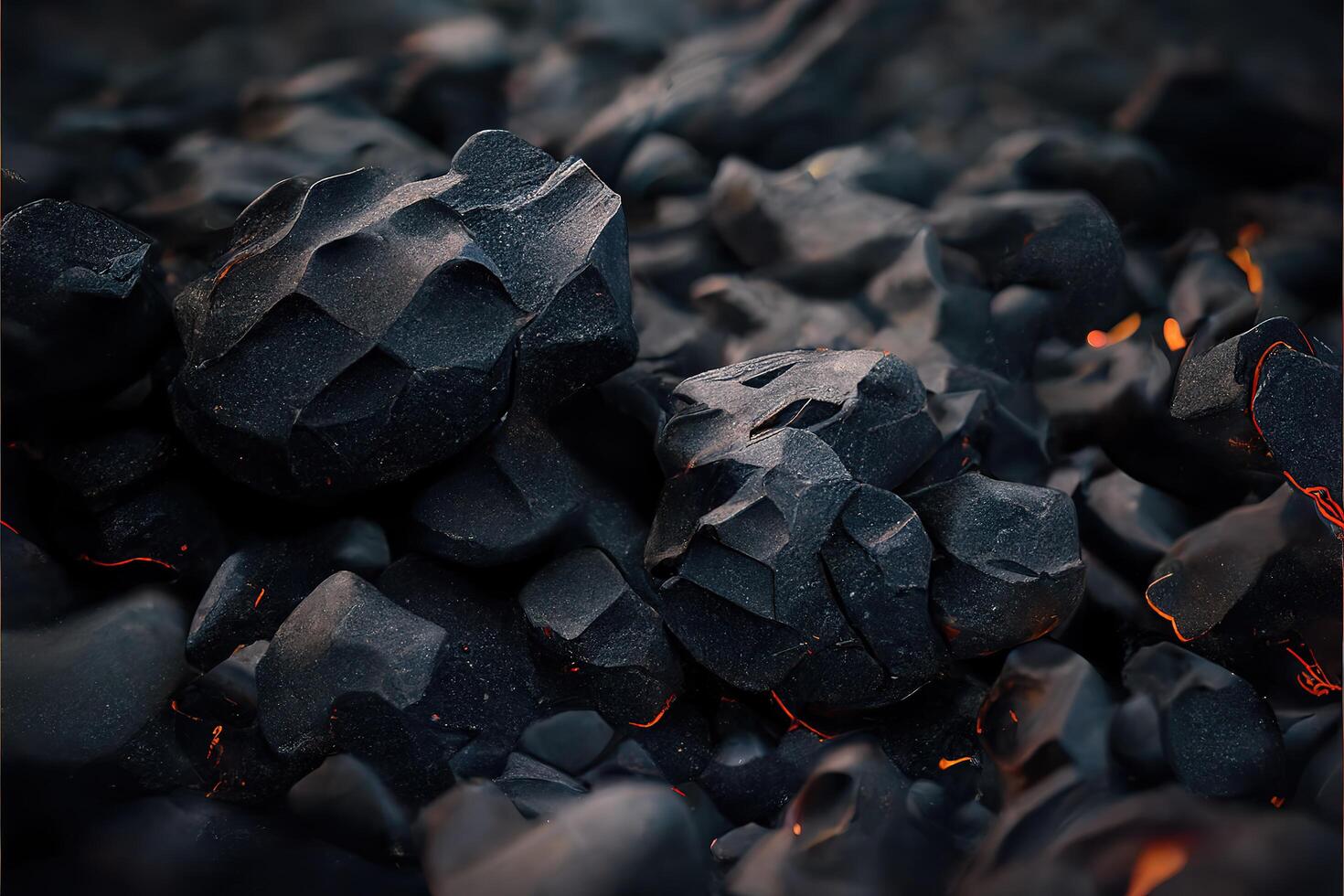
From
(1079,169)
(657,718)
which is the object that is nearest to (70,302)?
(657,718)

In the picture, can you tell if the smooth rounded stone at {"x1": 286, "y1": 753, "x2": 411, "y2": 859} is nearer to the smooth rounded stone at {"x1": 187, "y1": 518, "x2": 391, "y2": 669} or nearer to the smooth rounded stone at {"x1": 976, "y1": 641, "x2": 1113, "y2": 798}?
the smooth rounded stone at {"x1": 187, "y1": 518, "x2": 391, "y2": 669}


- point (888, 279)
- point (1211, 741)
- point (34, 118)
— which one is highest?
point (34, 118)

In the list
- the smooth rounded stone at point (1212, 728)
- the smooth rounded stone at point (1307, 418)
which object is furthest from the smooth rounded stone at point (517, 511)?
the smooth rounded stone at point (1307, 418)

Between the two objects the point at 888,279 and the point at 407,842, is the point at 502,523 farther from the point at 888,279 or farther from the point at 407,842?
the point at 888,279

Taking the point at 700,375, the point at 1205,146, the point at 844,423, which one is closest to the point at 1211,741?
the point at 844,423

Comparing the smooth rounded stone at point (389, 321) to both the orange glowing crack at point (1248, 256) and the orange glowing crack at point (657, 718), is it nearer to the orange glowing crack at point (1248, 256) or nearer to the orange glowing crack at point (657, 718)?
the orange glowing crack at point (657, 718)

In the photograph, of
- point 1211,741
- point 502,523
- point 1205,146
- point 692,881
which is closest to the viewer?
point 692,881

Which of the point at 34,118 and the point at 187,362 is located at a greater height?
the point at 34,118
